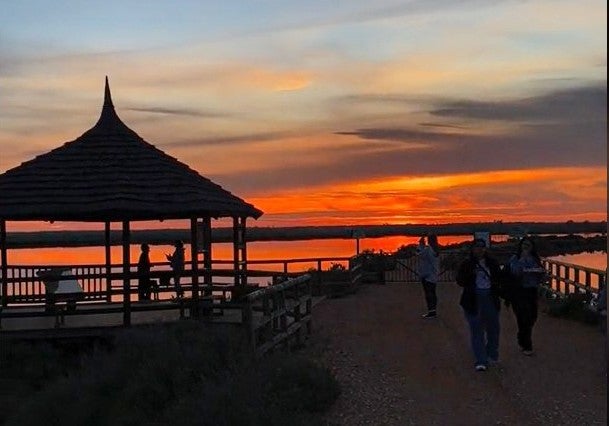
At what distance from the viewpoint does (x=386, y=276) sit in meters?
34.8

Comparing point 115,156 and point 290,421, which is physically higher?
point 115,156

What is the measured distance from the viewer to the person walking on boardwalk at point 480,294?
46.0ft

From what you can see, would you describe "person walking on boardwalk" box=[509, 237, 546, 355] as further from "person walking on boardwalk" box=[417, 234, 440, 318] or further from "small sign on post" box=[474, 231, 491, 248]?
"person walking on boardwalk" box=[417, 234, 440, 318]

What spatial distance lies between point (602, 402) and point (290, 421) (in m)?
3.98

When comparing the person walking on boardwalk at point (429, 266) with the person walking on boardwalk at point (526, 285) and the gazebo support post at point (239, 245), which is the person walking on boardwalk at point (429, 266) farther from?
the person walking on boardwalk at point (526, 285)

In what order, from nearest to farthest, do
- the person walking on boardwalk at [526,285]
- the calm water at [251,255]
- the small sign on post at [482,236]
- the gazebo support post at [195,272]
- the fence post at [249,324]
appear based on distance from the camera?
the fence post at [249,324]
the person walking on boardwalk at [526,285]
the small sign on post at [482,236]
the gazebo support post at [195,272]
the calm water at [251,255]

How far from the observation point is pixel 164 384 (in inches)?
517

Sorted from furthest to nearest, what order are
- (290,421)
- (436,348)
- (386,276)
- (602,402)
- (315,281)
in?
(386,276) < (315,281) < (436,348) < (602,402) < (290,421)

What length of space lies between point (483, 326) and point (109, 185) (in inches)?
292

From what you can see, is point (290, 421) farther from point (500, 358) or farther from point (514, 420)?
point (500, 358)

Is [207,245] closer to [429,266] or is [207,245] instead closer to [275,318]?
[429,266]

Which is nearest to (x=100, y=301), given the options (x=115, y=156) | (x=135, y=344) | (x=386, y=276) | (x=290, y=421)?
(x=115, y=156)

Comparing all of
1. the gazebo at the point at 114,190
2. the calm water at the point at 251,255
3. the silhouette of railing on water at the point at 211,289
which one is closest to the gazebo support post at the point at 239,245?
the silhouette of railing on water at the point at 211,289

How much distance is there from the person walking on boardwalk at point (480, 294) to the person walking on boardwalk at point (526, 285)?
3.22ft
